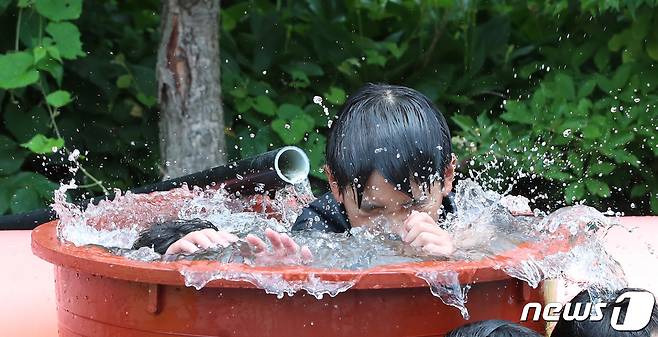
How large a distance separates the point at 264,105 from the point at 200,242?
2.57 meters

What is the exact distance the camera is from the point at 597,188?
3.93 metres

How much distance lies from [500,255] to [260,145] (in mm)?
2604

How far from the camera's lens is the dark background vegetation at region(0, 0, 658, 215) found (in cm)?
398

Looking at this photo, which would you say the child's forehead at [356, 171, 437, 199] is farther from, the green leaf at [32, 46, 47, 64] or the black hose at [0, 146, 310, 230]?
the green leaf at [32, 46, 47, 64]

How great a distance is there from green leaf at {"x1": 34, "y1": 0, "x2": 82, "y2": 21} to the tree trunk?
35 cm

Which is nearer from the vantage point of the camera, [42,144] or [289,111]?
[42,144]

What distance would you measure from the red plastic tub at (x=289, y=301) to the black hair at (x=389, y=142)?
326 mm

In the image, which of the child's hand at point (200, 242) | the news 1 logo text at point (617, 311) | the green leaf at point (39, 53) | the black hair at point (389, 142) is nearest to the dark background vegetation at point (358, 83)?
the green leaf at point (39, 53)

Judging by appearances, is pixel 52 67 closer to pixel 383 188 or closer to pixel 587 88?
pixel 587 88

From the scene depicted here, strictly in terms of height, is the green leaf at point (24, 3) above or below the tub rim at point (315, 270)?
above

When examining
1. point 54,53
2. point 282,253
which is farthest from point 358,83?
point 282,253

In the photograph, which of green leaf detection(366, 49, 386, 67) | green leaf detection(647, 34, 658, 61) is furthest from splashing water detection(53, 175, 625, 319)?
green leaf detection(366, 49, 386, 67)

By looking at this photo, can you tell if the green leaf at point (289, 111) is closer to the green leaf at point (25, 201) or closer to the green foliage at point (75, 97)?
the green foliage at point (75, 97)

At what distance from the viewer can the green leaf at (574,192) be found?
3.87 m
